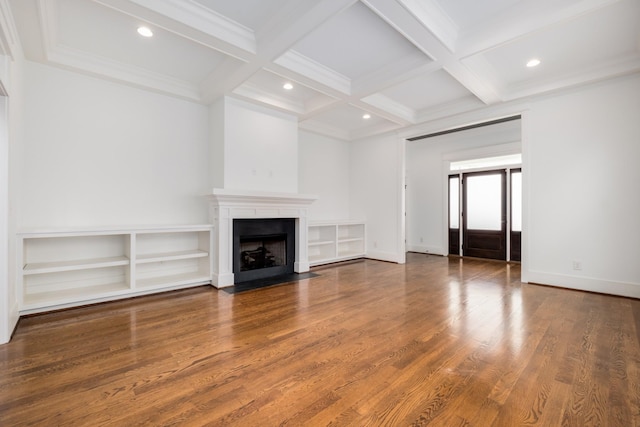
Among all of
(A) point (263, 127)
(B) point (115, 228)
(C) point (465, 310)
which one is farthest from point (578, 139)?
(B) point (115, 228)

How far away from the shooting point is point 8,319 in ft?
7.67

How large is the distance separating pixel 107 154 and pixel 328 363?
372cm

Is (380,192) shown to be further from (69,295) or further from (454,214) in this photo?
(69,295)

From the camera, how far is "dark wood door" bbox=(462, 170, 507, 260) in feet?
20.5

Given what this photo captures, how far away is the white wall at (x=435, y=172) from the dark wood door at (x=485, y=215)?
46 centimetres

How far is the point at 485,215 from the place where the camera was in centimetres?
651

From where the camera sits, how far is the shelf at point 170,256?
356 cm

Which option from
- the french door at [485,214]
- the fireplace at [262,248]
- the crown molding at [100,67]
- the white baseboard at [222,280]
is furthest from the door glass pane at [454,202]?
the crown molding at [100,67]

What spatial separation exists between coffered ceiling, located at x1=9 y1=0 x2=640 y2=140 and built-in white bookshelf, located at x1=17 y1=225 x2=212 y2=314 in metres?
1.99

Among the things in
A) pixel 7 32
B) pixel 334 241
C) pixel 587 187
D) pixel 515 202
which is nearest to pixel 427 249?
pixel 515 202

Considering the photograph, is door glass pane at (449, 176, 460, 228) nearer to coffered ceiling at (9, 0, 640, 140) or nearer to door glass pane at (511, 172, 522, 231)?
door glass pane at (511, 172, 522, 231)

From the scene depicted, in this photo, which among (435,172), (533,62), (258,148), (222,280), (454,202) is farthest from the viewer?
(435,172)

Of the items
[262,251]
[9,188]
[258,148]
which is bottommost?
[262,251]

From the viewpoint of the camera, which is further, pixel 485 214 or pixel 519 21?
pixel 485 214
